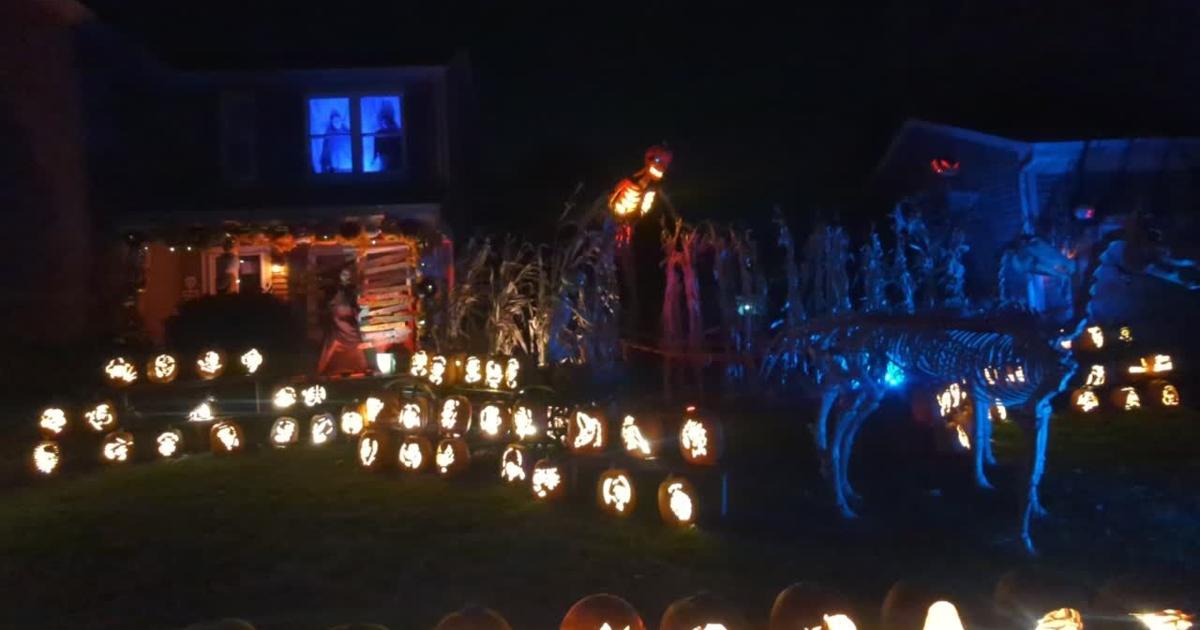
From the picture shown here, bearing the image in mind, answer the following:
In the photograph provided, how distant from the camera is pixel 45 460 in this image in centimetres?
1058

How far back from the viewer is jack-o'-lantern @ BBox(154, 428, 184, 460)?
1155cm

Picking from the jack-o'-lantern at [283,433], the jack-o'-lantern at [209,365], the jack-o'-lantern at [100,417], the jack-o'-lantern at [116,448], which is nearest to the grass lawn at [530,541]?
the jack-o'-lantern at [116,448]

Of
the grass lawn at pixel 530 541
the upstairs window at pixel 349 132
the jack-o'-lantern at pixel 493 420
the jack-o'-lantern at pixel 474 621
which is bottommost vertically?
the grass lawn at pixel 530 541

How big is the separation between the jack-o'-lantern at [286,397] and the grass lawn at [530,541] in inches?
115

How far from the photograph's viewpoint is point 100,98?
55.5 ft

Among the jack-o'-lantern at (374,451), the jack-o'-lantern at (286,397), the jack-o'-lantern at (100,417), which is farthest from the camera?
the jack-o'-lantern at (286,397)

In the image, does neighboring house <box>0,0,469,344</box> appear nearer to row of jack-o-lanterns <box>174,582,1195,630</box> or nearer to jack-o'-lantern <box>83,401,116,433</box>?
jack-o'-lantern <box>83,401,116,433</box>

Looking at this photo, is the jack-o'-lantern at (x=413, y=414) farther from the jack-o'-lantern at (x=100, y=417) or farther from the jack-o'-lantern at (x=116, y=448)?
the jack-o'-lantern at (x=100, y=417)

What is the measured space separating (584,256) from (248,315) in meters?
6.37

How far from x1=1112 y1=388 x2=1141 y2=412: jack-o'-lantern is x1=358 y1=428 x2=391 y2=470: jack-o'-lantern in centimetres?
979

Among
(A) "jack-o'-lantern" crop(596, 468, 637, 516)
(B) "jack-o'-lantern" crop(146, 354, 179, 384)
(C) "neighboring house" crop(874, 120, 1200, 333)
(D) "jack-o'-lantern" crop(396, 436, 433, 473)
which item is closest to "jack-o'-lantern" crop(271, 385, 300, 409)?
(B) "jack-o'-lantern" crop(146, 354, 179, 384)

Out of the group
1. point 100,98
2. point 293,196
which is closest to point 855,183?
point 293,196

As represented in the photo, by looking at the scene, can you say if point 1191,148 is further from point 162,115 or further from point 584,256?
point 162,115

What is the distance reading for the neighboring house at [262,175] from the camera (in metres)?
16.5
